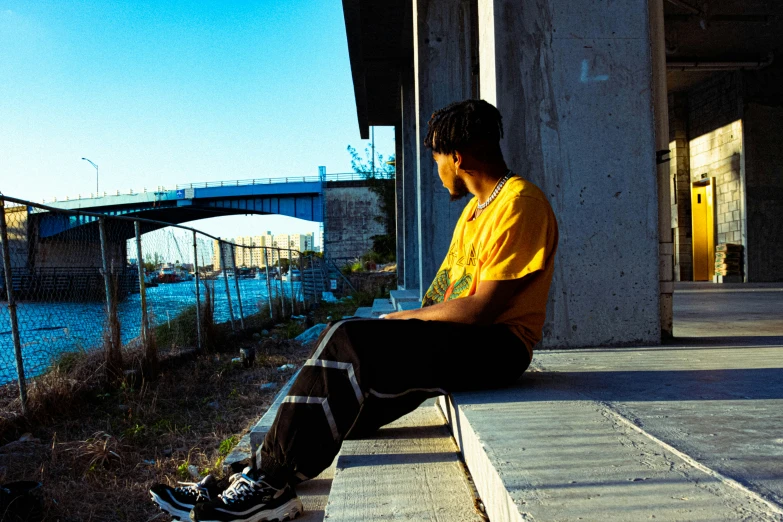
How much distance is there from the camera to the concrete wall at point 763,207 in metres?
15.6

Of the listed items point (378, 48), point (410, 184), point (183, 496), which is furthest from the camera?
point (410, 184)

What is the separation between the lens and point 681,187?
1883 centimetres

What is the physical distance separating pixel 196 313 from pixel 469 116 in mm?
6515

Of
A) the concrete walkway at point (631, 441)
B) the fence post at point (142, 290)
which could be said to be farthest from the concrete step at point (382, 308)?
the concrete walkway at point (631, 441)

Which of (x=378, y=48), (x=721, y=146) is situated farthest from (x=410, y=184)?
(x=721, y=146)

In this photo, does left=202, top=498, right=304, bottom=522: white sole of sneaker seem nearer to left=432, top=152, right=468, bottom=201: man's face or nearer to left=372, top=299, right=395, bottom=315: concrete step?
left=432, top=152, right=468, bottom=201: man's face

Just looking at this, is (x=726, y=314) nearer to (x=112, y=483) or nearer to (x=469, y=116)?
(x=469, y=116)

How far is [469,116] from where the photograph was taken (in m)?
2.27

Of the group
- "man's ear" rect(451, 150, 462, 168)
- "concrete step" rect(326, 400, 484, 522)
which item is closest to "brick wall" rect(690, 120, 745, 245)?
"man's ear" rect(451, 150, 462, 168)

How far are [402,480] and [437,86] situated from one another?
663 cm

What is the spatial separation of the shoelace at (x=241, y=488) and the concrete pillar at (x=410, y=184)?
9.83m

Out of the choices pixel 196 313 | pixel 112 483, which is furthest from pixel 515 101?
pixel 196 313

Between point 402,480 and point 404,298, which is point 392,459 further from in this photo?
point 404,298

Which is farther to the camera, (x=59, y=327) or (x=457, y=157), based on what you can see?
(x=59, y=327)
